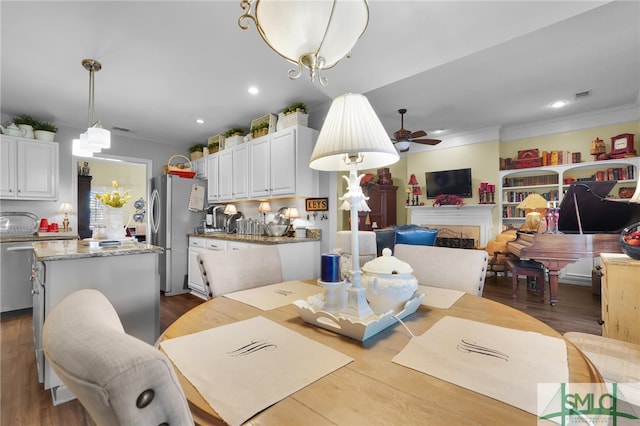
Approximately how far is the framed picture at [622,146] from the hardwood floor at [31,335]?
204 centimetres

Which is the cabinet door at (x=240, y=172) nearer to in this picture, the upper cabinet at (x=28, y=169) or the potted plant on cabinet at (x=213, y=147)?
the potted plant on cabinet at (x=213, y=147)

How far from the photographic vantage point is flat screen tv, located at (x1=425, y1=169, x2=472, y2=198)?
539 cm

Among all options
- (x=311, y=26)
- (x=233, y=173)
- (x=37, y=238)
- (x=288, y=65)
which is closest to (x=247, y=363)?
(x=311, y=26)

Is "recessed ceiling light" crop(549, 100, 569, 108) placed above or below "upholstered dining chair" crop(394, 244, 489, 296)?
above

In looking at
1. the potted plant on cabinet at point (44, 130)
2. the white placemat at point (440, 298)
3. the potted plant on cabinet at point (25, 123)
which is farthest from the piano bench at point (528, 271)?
the potted plant on cabinet at point (25, 123)

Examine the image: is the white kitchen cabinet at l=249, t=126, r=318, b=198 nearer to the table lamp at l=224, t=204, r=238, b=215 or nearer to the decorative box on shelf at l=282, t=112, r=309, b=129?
the decorative box on shelf at l=282, t=112, r=309, b=129

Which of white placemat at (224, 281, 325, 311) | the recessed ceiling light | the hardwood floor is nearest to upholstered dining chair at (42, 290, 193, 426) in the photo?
white placemat at (224, 281, 325, 311)

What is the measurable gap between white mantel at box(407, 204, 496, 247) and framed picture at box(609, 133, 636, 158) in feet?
5.65

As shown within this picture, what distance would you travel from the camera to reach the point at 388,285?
0.94 metres

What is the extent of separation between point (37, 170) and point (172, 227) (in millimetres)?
1842

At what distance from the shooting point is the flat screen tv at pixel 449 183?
17.7 ft

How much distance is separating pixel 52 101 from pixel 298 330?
4.32 meters

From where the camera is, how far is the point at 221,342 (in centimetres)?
80

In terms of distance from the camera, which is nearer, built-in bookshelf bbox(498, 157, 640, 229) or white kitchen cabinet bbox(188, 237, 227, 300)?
white kitchen cabinet bbox(188, 237, 227, 300)
